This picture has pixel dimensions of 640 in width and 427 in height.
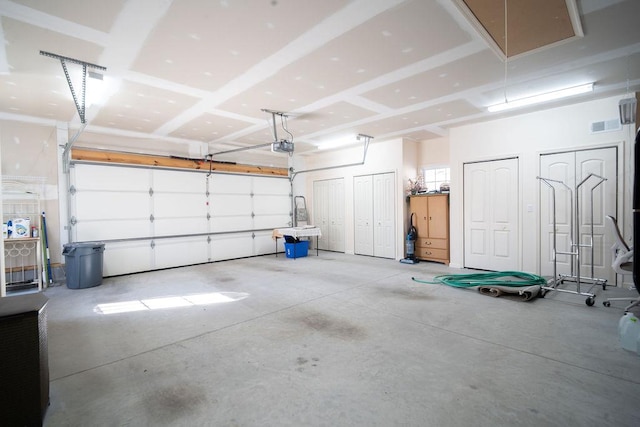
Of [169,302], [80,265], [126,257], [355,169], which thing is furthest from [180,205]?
[355,169]

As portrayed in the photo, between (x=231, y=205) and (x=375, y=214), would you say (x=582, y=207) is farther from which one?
(x=231, y=205)

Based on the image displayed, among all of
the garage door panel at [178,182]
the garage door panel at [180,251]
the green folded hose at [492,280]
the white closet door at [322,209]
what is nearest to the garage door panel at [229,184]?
the garage door panel at [178,182]

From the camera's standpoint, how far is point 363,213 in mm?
8461

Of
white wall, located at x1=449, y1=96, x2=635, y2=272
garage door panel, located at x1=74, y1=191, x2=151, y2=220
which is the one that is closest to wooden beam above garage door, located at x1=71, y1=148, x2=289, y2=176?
garage door panel, located at x1=74, y1=191, x2=151, y2=220

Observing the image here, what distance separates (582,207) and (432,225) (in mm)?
2785

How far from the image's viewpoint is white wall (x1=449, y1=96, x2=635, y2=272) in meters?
4.70

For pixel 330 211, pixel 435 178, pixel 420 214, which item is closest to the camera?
pixel 420 214

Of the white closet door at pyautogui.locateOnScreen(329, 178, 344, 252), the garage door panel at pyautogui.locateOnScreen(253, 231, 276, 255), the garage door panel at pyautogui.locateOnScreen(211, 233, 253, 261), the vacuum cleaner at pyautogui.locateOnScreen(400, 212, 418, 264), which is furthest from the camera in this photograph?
the white closet door at pyautogui.locateOnScreen(329, 178, 344, 252)

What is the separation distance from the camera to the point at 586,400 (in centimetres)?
203

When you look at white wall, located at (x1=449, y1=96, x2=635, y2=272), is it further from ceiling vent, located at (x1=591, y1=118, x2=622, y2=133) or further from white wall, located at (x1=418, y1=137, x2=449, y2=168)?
white wall, located at (x1=418, y1=137, x2=449, y2=168)

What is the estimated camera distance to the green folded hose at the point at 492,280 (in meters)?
4.75

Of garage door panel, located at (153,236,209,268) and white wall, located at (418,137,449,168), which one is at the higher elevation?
white wall, located at (418,137,449,168)

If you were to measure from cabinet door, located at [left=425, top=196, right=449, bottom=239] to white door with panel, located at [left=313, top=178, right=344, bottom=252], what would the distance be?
2.79m

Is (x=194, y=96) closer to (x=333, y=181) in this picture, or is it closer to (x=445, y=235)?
(x=333, y=181)
